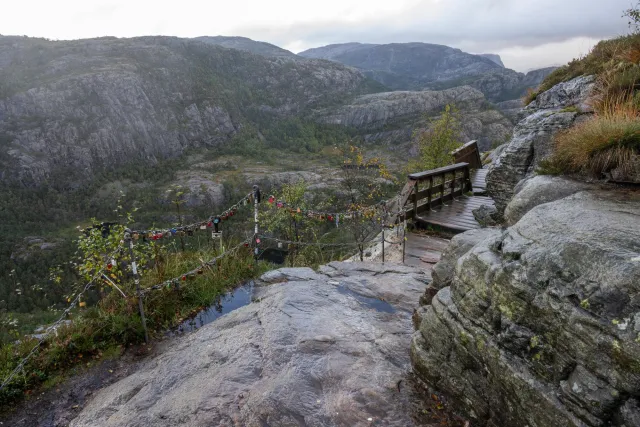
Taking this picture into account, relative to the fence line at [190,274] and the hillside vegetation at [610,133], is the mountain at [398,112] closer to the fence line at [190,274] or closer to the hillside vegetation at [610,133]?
the hillside vegetation at [610,133]

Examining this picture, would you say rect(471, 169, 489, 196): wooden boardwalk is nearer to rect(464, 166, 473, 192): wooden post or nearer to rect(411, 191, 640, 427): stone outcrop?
rect(464, 166, 473, 192): wooden post

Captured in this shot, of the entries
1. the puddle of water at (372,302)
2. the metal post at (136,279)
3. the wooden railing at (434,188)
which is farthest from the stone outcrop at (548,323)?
the wooden railing at (434,188)

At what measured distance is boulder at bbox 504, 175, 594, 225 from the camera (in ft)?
15.5

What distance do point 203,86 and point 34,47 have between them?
211ft

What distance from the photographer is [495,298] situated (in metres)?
3.25

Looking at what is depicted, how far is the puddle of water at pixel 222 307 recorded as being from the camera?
21.0 ft

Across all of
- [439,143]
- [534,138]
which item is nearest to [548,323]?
[534,138]

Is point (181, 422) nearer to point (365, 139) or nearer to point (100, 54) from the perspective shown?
point (365, 139)

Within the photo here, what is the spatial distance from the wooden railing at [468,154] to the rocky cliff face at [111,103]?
130 m

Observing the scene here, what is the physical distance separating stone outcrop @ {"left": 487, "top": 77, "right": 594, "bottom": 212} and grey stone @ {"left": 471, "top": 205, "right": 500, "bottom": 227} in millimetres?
484

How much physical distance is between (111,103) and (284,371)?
155647 millimetres

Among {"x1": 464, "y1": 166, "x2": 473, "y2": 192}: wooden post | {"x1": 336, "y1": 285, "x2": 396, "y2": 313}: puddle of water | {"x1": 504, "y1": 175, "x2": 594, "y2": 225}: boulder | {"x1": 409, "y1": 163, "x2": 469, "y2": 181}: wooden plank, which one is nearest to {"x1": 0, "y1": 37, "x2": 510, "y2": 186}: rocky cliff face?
{"x1": 464, "y1": 166, "x2": 473, "y2": 192}: wooden post

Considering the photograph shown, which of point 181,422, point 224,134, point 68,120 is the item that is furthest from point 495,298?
point 224,134

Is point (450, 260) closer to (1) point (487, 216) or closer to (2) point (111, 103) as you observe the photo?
(1) point (487, 216)
